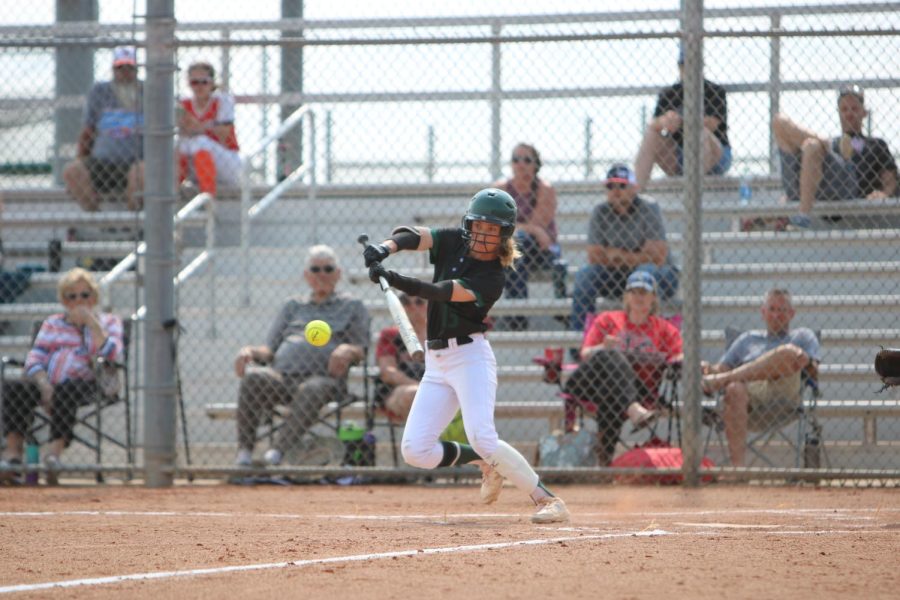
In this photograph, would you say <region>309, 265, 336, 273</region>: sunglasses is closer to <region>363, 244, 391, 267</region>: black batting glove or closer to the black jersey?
the black jersey

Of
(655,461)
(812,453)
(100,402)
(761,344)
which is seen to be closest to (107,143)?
(100,402)

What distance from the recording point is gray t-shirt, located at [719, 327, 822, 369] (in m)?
9.05

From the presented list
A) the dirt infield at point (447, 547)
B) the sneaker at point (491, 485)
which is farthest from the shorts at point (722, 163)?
the sneaker at point (491, 485)

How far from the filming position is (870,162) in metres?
9.56

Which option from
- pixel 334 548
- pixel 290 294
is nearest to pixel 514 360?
pixel 290 294

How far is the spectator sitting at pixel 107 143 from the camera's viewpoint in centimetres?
1130

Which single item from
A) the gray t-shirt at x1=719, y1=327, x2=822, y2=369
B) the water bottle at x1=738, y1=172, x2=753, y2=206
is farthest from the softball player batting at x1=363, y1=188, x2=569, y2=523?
the water bottle at x1=738, y1=172, x2=753, y2=206

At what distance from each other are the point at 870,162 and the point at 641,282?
2.00 metres

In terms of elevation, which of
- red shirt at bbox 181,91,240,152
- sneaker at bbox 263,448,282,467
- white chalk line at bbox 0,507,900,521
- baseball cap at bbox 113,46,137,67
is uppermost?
baseball cap at bbox 113,46,137,67

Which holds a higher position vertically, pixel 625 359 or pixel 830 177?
pixel 830 177

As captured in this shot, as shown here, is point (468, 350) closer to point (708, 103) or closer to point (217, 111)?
point (708, 103)

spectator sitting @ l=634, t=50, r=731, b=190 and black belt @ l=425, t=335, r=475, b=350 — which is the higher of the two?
spectator sitting @ l=634, t=50, r=731, b=190

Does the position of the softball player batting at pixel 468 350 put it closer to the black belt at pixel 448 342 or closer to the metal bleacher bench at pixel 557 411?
the black belt at pixel 448 342

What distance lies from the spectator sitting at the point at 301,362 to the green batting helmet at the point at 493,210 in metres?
2.95
